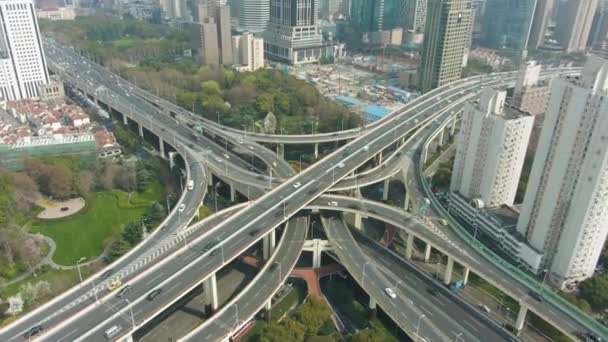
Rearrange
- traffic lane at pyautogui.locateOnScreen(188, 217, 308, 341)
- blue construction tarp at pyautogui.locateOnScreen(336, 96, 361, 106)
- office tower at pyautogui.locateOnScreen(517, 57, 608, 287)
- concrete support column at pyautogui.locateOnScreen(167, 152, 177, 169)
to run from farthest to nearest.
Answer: blue construction tarp at pyautogui.locateOnScreen(336, 96, 361, 106) → concrete support column at pyautogui.locateOnScreen(167, 152, 177, 169) → office tower at pyautogui.locateOnScreen(517, 57, 608, 287) → traffic lane at pyautogui.locateOnScreen(188, 217, 308, 341)

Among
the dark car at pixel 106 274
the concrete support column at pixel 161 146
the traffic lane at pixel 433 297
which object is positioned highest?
the dark car at pixel 106 274

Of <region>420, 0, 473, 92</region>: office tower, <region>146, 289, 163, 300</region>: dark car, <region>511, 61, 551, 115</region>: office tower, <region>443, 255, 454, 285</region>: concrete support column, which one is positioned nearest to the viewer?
<region>146, 289, 163, 300</region>: dark car

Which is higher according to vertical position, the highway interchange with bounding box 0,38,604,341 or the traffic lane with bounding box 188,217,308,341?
the highway interchange with bounding box 0,38,604,341

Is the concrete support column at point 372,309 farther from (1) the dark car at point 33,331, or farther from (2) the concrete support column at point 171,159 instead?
(2) the concrete support column at point 171,159

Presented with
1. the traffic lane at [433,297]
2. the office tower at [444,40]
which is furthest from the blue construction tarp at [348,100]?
the traffic lane at [433,297]

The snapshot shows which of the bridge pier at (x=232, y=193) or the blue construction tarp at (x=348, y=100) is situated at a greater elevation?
the blue construction tarp at (x=348, y=100)

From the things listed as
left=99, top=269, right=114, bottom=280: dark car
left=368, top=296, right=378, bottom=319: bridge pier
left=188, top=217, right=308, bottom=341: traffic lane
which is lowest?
left=368, top=296, right=378, bottom=319: bridge pier

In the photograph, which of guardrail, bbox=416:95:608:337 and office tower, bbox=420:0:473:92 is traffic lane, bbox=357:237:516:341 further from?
office tower, bbox=420:0:473:92

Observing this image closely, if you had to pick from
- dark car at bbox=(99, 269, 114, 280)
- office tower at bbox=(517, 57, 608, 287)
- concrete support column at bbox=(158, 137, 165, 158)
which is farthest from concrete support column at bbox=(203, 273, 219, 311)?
concrete support column at bbox=(158, 137, 165, 158)

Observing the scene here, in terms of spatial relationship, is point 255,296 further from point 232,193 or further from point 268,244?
point 232,193
